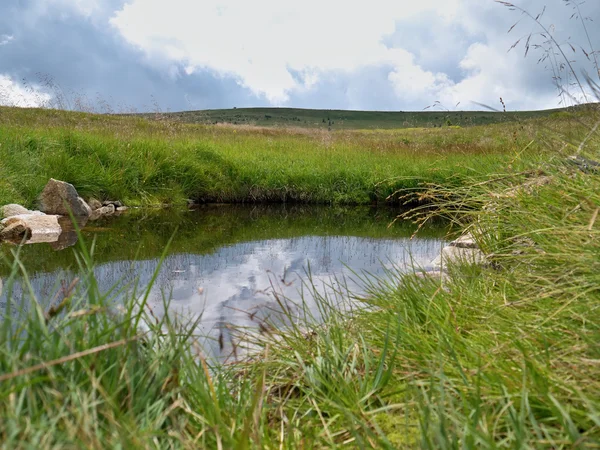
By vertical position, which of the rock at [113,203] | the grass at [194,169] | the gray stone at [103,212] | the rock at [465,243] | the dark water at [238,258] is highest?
the grass at [194,169]

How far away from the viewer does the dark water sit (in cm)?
337

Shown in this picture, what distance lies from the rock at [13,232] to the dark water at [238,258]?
0.44 m

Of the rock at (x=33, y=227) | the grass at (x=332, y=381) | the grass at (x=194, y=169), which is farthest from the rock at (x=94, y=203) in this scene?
the grass at (x=332, y=381)

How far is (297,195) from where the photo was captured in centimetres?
1038

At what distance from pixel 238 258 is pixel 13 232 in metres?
2.88

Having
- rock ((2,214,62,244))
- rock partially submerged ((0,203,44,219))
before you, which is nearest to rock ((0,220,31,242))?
rock ((2,214,62,244))

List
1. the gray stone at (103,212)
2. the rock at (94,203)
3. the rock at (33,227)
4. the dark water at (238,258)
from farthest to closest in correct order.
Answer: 1. the rock at (94,203)
2. the gray stone at (103,212)
3. the rock at (33,227)
4. the dark water at (238,258)

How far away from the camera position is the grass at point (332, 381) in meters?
1.13

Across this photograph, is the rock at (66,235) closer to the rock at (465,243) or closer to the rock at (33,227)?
the rock at (33,227)

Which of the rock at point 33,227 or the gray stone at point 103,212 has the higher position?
the gray stone at point 103,212

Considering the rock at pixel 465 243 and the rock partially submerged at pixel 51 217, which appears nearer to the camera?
the rock at pixel 465 243

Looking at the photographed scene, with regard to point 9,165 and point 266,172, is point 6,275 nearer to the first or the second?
point 9,165

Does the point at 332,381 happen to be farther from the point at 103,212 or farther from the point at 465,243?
the point at 103,212

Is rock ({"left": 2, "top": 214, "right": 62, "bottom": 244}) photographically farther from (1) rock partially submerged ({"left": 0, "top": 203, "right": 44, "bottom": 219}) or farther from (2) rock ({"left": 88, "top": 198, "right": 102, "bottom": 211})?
(2) rock ({"left": 88, "top": 198, "right": 102, "bottom": 211})
